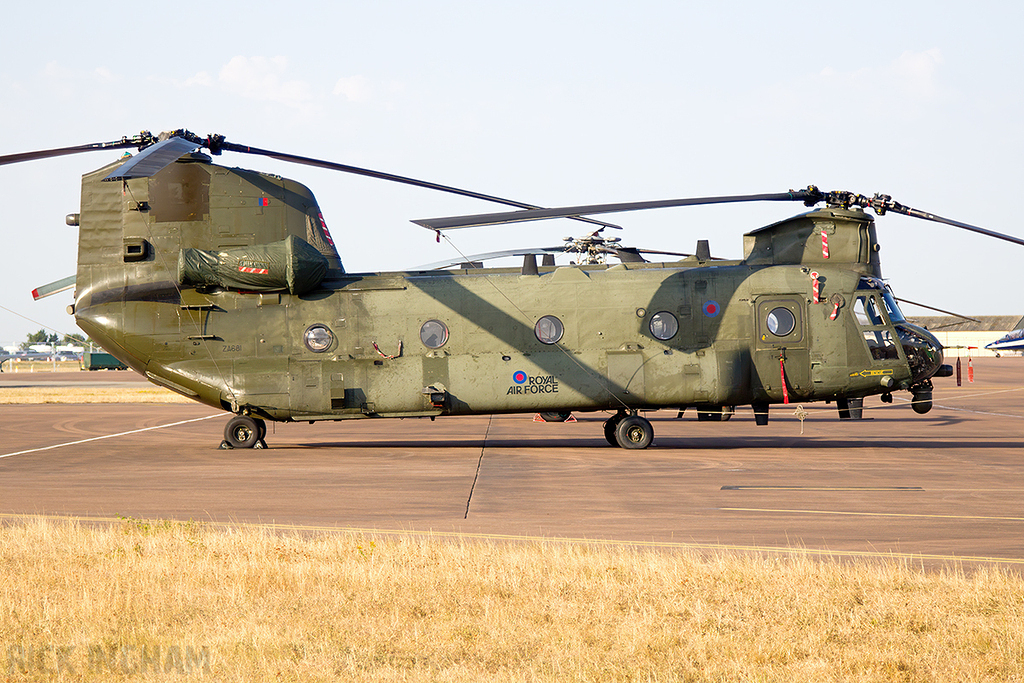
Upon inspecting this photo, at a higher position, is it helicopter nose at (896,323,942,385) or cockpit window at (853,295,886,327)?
cockpit window at (853,295,886,327)

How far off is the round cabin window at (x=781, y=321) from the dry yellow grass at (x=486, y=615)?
1073cm

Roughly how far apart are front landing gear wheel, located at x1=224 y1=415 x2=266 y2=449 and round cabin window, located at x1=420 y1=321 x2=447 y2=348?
13.9 feet

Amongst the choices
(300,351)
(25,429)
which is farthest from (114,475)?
(25,429)

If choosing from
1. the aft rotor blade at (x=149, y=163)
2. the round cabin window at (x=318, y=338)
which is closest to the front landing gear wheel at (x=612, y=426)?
the round cabin window at (x=318, y=338)

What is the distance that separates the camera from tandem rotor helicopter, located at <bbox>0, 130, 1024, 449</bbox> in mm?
18438

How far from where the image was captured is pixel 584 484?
44.7 ft

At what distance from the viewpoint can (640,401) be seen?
732 inches

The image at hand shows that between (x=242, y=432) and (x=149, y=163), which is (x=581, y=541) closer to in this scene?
(x=149, y=163)

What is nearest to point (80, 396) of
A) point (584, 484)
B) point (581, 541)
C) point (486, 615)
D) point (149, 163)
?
point (149, 163)

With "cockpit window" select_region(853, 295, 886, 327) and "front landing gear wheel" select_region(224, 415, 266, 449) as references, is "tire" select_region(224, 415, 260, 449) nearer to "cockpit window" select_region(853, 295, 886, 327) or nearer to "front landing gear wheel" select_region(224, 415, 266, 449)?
"front landing gear wheel" select_region(224, 415, 266, 449)

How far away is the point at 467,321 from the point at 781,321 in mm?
6510

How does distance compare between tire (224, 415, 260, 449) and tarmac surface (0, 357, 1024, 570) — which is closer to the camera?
tarmac surface (0, 357, 1024, 570)

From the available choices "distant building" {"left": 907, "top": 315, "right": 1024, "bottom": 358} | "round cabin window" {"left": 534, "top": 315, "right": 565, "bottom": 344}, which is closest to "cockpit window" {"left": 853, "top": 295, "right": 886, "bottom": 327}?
"round cabin window" {"left": 534, "top": 315, "right": 565, "bottom": 344}

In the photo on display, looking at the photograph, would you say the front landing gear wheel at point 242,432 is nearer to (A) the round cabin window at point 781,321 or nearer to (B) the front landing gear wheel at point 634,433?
(B) the front landing gear wheel at point 634,433
